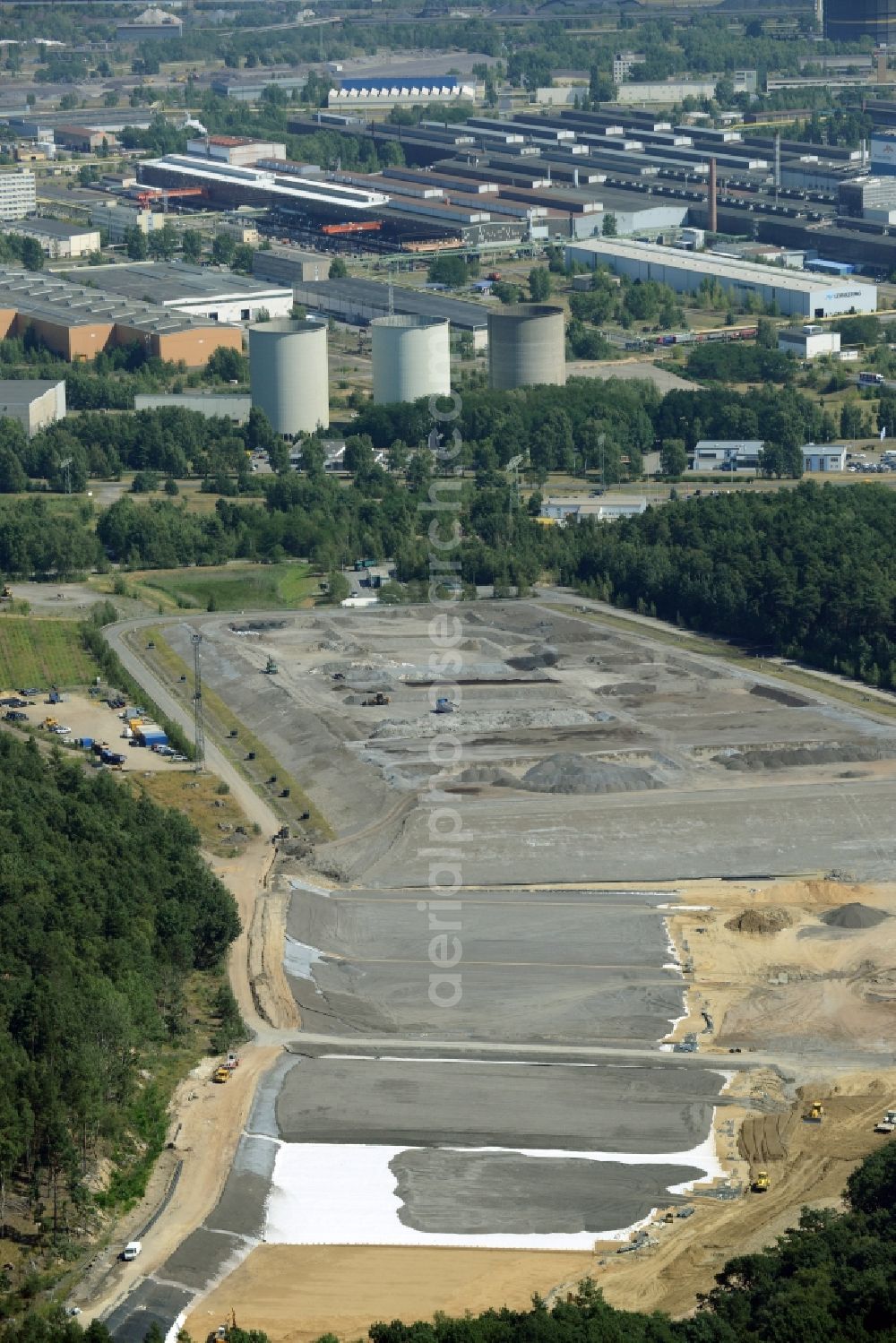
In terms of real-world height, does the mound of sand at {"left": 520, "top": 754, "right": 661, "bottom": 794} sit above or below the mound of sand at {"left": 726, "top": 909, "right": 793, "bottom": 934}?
above

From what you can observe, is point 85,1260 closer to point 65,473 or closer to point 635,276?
point 65,473

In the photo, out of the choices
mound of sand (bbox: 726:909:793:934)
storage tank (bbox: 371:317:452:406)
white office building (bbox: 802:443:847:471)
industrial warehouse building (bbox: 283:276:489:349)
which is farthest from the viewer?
industrial warehouse building (bbox: 283:276:489:349)

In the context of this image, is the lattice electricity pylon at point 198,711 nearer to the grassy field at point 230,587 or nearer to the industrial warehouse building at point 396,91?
the grassy field at point 230,587

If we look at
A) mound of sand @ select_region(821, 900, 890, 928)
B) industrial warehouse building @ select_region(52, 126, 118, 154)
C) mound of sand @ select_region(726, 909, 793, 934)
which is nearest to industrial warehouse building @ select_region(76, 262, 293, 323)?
industrial warehouse building @ select_region(52, 126, 118, 154)

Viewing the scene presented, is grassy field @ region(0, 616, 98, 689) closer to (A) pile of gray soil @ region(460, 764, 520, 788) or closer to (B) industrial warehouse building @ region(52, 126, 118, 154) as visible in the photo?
(A) pile of gray soil @ region(460, 764, 520, 788)

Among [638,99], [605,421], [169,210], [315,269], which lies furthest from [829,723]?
[638,99]

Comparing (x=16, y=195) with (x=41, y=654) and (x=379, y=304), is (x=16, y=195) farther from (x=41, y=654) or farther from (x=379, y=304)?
(x=41, y=654)

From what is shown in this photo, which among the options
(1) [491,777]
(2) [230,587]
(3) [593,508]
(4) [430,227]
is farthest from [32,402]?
(4) [430,227]
